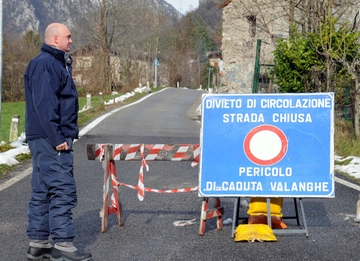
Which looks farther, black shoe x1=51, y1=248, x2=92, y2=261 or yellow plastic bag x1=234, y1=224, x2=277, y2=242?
yellow plastic bag x1=234, y1=224, x2=277, y2=242

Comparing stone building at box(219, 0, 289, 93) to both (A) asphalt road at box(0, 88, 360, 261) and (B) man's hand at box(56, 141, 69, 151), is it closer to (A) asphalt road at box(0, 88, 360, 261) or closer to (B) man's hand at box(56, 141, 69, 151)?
(A) asphalt road at box(0, 88, 360, 261)

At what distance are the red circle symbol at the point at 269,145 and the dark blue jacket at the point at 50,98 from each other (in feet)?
6.52

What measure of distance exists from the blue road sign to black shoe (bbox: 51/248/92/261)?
1.62m

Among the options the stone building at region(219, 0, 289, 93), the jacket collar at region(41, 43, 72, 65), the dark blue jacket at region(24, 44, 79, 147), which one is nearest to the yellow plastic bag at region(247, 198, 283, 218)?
the dark blue jacket at region(24, 44, 79, 147)

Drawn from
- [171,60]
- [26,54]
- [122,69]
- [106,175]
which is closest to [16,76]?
[26,54]

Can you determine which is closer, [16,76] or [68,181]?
[68,181]

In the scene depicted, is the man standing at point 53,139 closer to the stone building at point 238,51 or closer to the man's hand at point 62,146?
the man's hand at point 62,146

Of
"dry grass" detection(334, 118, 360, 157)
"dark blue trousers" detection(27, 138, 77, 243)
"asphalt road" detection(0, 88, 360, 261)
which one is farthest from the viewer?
"dry grass" detection(334, 118, 360, 157)

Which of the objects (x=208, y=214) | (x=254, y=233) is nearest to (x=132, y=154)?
(x=208, y=214)

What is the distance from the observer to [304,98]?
22.9 feet

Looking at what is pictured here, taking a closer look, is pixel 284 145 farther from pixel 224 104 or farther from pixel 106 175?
pixel 106 175

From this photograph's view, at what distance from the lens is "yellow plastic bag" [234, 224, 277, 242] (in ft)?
21.7

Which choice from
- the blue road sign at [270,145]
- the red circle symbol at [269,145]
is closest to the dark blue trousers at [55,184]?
the blue road sign at [270,145]

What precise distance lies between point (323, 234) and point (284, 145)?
3.28 feet
